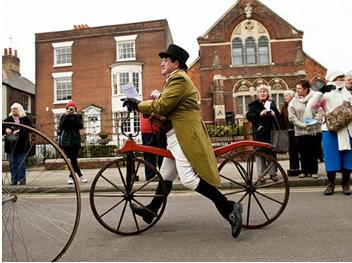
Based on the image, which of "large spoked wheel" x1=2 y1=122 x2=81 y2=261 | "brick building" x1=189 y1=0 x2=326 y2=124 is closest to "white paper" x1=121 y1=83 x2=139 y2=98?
"large spoked wheel" x1=2 y1=122 x2=81 y2=261

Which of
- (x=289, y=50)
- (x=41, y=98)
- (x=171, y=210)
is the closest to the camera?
(x=171, y=210)

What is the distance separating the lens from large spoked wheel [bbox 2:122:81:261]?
3217mm

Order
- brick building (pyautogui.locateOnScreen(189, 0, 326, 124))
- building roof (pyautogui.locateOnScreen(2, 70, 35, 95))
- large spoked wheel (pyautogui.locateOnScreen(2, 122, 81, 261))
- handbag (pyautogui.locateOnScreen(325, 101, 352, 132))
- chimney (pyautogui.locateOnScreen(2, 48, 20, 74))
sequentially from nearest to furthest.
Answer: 1. large spoked wheel (pyautogui.locateOnScreen(2, 122, 81, 261))
2. handbag (pyautogui.locateOnScreen(325, 101, 352, 132))
3. brick building (pyautogui.locateOnScreen(189, 0, 326, 124))
4. building roof (pyautogui.locateOnScreen(2, 70, 35, 95))
5. chimney (pyautogui.locateOnScreen(2, 48, 20, 74))

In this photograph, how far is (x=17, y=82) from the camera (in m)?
33.4

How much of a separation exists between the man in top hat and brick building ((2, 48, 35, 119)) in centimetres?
2978

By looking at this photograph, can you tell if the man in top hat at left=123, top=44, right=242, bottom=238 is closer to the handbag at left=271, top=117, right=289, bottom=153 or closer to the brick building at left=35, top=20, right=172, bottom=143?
the handbag at left=271, top=117, right=289, bottom=153

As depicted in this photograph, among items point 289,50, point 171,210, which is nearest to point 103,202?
point 171,210

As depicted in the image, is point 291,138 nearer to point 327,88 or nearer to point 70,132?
point 327,88

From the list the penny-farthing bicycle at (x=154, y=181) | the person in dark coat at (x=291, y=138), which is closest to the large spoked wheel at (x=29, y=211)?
the penny-farthing bicycle at (x=154, y=181)

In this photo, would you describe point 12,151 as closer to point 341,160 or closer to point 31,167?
point 31,167

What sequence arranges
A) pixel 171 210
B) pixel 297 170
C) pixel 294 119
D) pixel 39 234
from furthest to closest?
pixel 297 170, pixel 294 119, pixel 171 210, pixel 39 234

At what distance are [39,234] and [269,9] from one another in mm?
29259

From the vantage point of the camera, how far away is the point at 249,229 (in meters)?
4.07

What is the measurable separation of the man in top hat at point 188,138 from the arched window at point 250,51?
2653cm
